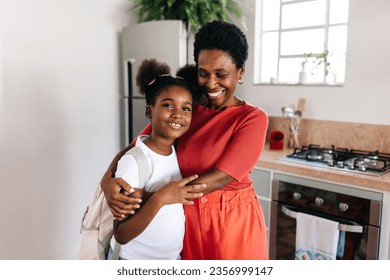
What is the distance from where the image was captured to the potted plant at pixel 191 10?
2.36m

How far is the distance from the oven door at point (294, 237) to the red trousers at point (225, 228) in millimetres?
875

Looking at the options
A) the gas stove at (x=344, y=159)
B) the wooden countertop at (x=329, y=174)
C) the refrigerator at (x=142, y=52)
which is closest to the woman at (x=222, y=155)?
the wooden countertop at (x=329, y=174)

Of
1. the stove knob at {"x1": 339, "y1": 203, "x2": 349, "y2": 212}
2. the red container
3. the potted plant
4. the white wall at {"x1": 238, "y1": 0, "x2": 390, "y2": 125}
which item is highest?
the potted plant

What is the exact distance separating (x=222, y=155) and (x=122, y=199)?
0.94 ft

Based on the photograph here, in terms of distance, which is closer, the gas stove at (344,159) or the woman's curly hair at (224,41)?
the woman's curly hair at (224,41)

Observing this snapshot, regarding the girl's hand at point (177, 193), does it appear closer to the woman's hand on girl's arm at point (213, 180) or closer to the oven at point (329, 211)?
the woman's hand on girl's arm at point (213, 180)

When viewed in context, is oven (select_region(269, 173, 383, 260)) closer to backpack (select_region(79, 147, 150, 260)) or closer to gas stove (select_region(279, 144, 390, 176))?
gas stove (select_region(279, 144, 390, 176))

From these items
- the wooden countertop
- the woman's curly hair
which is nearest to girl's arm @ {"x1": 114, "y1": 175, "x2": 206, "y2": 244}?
the woman's curly hair

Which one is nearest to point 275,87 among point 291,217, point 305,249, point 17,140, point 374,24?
point 374,24

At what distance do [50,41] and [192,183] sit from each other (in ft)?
5.80

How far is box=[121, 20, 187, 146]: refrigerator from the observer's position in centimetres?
233

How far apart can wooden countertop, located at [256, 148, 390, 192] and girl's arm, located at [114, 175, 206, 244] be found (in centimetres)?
109

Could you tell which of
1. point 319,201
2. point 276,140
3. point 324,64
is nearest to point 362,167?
point 319,201

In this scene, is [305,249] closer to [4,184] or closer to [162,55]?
[162,55]
